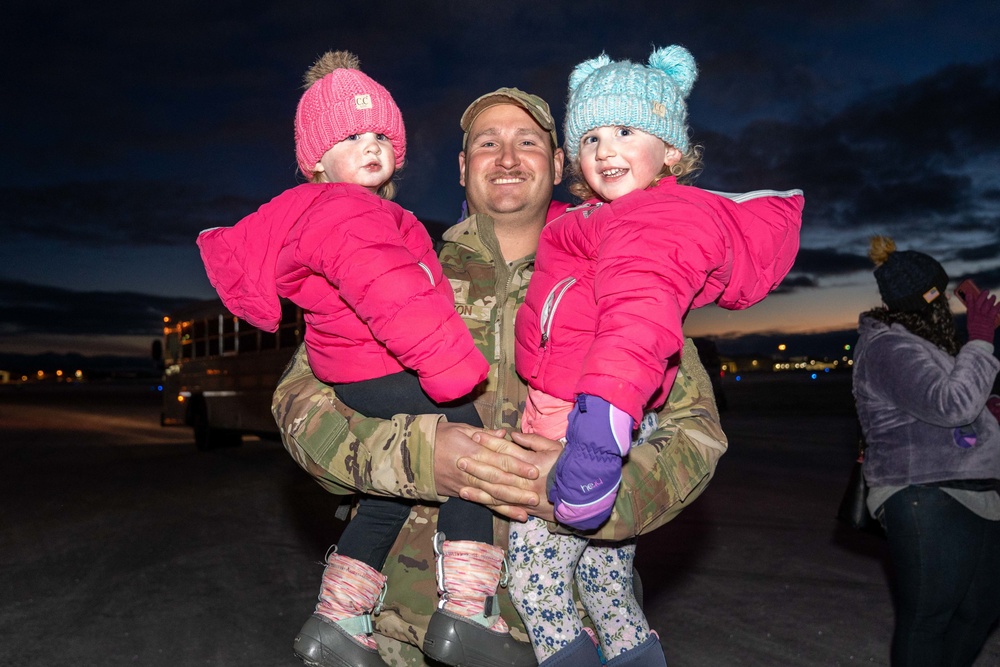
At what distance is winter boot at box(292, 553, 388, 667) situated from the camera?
239cm

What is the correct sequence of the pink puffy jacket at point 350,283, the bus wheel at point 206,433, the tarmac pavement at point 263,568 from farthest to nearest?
the bus wheel at point 206,433
the tarmac pavement at point 263,568
the pink puffy jacket at point 350,283

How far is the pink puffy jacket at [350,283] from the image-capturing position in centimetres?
214

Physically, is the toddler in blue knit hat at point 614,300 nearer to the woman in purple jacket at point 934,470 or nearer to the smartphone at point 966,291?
the woman in purple jacket at point 934,470

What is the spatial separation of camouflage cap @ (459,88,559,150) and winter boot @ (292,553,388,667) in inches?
71.3

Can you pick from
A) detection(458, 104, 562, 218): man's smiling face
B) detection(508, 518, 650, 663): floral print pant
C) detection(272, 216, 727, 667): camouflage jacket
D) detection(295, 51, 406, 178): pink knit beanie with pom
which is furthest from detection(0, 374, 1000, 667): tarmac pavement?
detection(295, 51, 406, 178): pink knit beanie with pom

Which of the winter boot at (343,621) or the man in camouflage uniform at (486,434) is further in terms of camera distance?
the winter boot at (343,621)

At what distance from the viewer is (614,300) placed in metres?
1.90

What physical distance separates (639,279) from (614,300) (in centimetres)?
8

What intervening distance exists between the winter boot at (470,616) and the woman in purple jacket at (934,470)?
2.14 meters

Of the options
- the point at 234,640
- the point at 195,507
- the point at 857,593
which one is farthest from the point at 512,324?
the point at 195,507

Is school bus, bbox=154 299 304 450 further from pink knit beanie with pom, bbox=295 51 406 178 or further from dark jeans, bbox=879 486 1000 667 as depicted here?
dark jeans, bbox=879 486 1000 667

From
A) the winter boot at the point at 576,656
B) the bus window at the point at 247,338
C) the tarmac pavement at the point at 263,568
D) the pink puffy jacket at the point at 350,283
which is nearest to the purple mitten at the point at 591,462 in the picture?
the pink puffy jacket at the point at 350,283

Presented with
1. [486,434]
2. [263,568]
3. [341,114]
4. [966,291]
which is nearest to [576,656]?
[486,434]

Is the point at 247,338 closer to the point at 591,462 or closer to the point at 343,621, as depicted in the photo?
the point at 343,621
